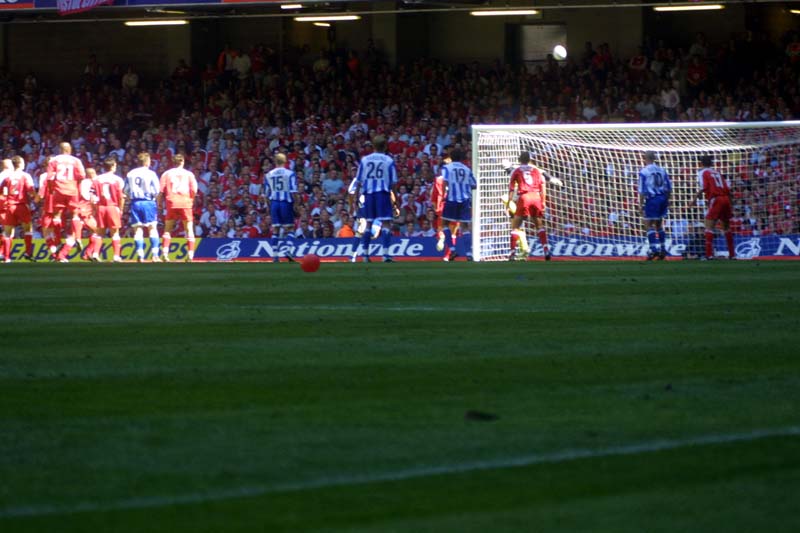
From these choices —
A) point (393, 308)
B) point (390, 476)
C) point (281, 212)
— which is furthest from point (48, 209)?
point (390, 476)

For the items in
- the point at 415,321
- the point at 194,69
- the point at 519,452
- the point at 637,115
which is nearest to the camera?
the point at 519,452

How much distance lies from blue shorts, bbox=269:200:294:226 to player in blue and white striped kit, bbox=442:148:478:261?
2.83 meters

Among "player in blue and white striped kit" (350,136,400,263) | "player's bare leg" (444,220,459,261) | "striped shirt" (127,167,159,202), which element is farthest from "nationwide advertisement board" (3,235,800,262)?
"player in blue and white striped kit" (350,136,400,263)

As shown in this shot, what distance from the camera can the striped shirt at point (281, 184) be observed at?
2420 cm

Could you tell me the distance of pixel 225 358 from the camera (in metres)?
7.59

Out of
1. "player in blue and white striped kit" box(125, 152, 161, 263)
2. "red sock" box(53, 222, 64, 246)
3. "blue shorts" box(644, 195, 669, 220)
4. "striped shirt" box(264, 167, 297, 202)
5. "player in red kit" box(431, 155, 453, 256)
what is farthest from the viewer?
"red sock" box(53, 222, 64, 246)

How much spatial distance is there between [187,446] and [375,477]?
34.8 inches

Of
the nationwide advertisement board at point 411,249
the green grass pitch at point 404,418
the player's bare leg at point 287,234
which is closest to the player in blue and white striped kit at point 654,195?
the nationwide advertisement board at point 411,249

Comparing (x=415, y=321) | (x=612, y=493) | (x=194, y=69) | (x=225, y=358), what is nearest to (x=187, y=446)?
(x=612, y=493)

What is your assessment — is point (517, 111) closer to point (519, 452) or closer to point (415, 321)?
point (415, 321)

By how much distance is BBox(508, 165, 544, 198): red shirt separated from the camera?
2216 cm

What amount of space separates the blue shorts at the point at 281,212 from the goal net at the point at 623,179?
3487mm

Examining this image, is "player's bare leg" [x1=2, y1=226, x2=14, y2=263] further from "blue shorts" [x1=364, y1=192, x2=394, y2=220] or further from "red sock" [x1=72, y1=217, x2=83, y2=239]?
"blue shorts" [x1=364, y1=192, x2=394, y2=220]

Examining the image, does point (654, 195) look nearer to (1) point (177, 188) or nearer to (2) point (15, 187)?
(1) point (177, 188)
